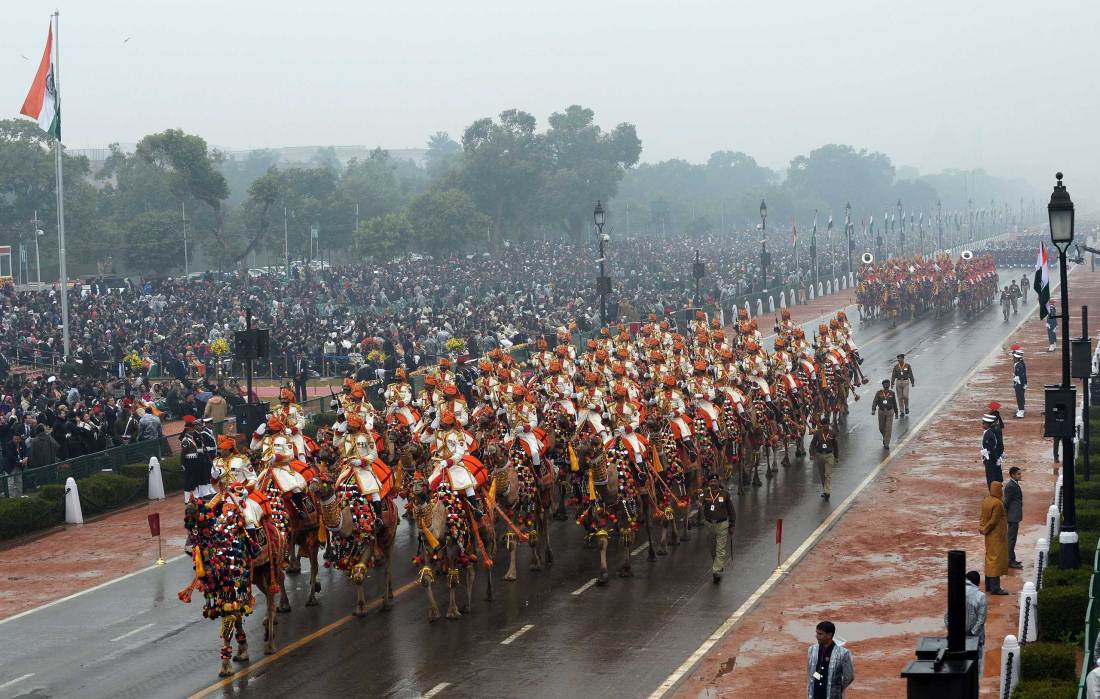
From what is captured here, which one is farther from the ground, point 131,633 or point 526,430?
point 526,430

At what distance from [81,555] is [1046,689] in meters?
16.5

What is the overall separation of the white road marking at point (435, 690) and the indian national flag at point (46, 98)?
33109mm

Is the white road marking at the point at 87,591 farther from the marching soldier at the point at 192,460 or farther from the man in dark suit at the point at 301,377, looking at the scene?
the man in dark suit at the point at 301,377

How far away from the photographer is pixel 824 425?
2622 centimetres

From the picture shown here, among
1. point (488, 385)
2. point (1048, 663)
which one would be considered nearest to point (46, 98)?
point (488, 385)

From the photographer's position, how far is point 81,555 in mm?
24062

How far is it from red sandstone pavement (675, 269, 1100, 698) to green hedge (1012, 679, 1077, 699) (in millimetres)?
1046

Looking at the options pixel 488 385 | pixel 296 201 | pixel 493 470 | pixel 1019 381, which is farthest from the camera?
pixel 296 201

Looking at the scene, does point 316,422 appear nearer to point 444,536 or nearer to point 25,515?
point 25,515

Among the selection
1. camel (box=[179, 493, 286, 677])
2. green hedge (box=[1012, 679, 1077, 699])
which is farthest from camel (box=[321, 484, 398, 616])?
green hedge (box=[1012, 679, 1077, 699])

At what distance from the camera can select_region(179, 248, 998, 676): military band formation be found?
1731 cm

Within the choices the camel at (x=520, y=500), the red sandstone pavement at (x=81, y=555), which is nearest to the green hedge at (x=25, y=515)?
the red sandstone pavement at (x=81, y=555)

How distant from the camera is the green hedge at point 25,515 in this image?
82.7 ft

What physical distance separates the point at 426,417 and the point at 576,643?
7.88 meters
